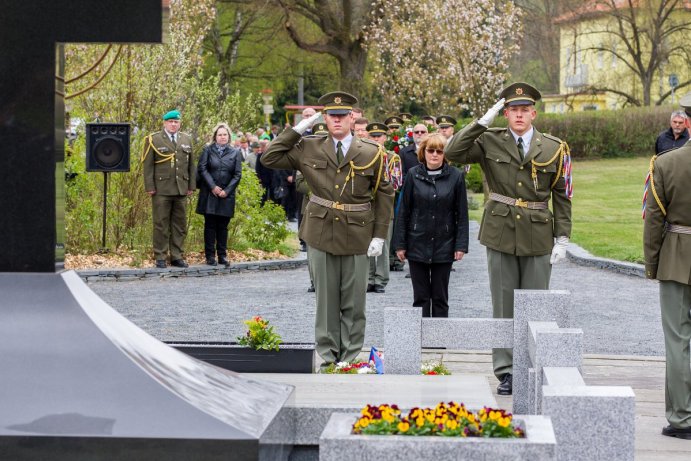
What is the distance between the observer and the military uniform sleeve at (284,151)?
9.48 m

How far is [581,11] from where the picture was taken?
60.5 metres

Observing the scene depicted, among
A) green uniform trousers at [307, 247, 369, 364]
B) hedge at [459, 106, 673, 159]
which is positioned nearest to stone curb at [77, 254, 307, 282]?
green uniform trousers at [307, 247, 369, 364]

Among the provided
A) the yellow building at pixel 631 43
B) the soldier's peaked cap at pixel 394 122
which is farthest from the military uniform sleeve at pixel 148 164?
the yellow building at pixel 631 43

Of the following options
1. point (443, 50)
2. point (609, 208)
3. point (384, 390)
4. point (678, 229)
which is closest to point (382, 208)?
point (678, 229)

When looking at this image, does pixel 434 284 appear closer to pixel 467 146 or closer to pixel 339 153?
pixel 339 153

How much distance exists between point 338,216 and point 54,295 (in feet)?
15.2

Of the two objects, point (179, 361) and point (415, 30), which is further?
Answer: point (415, 30)

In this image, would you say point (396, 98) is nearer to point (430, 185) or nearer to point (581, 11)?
point (581, 11)

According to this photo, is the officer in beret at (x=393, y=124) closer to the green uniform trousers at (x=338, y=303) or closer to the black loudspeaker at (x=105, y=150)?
the black loudspeaker at (x=105, y=150)

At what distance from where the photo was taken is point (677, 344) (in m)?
7.64

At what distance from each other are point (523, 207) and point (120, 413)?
5079 mm

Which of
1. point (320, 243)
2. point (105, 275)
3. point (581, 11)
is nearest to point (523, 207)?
point (320, 243)

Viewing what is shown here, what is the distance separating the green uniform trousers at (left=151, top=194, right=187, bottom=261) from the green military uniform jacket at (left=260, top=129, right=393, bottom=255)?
28.5 ft

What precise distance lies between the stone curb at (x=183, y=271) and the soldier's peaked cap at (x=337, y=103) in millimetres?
7897
